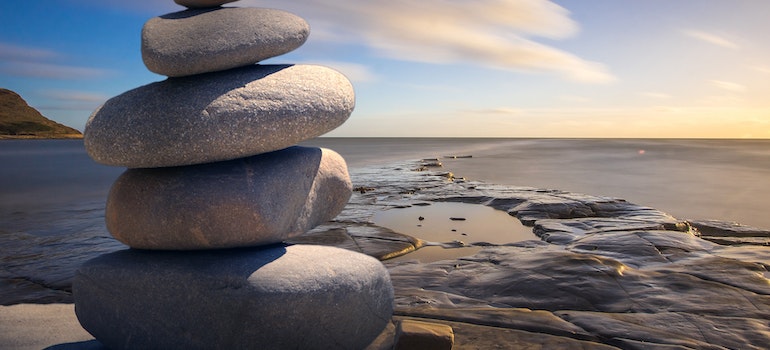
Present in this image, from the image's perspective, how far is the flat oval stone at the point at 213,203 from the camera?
3.84m

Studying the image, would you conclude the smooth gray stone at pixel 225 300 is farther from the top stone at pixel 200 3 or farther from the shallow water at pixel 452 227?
the shallow water at pixel 452 227

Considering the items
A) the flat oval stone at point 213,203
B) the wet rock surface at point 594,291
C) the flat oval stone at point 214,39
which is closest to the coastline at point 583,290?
the wet rock surface at point 594,291

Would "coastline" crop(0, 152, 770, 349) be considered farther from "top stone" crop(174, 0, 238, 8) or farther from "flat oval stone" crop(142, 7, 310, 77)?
"top stone" crop(174, 0, 238, 8)

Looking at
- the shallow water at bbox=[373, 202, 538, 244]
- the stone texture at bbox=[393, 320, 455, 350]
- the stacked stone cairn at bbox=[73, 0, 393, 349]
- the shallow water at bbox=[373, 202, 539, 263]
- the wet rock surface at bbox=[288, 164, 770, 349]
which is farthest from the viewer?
the shallow water at bbox=[373, 202, 538, 244]

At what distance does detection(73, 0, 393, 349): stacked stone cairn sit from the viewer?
368cm

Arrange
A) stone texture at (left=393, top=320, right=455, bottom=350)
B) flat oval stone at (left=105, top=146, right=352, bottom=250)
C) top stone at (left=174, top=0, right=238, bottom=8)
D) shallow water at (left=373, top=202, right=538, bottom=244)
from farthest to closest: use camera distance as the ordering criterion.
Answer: shallow water at (left=373, top=202, right=538, bottom=244)
top stone at (left=174, top=0, right=238, bottom=8)
flat oval stone at (left=105, top=146, right=352, bottom=250)
stone texture at (left=393, top=320, right=455, bottom=350)

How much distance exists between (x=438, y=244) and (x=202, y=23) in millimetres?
5284

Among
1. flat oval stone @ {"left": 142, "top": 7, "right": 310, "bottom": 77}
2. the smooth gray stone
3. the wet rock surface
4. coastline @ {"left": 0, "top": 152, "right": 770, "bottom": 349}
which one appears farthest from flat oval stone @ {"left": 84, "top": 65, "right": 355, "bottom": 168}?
the wet rock surface

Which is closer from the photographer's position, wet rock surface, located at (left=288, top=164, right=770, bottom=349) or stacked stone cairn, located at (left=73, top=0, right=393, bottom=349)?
stacked stone cairn, located at (left=73, top=0, right=393, bottom=349)

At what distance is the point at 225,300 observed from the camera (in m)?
3.64

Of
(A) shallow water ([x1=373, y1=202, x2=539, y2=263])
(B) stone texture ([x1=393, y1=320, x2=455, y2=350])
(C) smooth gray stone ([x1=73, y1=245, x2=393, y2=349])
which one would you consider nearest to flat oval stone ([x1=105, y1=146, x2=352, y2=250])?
(C) smooth gray stone ([x1=73, y1=245, x2=393, y2=349])

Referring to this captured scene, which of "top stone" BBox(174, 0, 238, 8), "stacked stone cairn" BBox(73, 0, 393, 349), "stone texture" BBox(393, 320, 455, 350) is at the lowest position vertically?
"stone texture" BBox(393, 320, 455, 350)

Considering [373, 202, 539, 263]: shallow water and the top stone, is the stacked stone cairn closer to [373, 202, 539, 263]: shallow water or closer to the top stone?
the top stone

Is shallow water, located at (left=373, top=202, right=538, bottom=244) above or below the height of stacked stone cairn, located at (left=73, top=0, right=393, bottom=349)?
below
